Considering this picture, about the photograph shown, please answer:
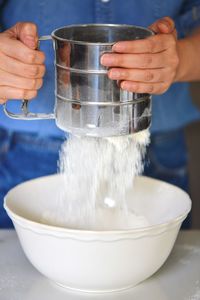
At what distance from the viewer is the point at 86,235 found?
0.91 meters

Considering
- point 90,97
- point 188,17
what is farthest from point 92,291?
point 188,17

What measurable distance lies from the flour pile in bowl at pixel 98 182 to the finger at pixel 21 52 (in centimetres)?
13

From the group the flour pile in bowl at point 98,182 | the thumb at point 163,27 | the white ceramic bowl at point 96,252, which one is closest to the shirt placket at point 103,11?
the thumb at point 163,27

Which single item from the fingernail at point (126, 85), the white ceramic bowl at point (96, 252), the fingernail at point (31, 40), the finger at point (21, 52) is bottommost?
the white ceramic bowl at point (96, 252)

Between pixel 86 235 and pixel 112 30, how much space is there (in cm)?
28

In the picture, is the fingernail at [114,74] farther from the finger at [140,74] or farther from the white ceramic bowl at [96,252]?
the white ceramic bowl at [96,252]

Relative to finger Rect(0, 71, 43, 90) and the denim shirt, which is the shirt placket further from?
finger Rect(0, 71, 43, 90)

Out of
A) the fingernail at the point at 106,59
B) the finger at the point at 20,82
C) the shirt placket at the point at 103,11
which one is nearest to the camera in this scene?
the fingernail at the point at 106,59

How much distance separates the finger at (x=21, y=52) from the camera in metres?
0.94

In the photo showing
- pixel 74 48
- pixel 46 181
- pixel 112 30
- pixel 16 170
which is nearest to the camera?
pixel 74 48

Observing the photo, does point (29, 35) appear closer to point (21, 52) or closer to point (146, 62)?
point (21, 52)

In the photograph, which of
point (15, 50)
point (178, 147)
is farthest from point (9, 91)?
point (178, 147)

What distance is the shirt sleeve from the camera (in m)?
1.28

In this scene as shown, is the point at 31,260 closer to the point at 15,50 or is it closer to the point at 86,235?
the point at 86,235
